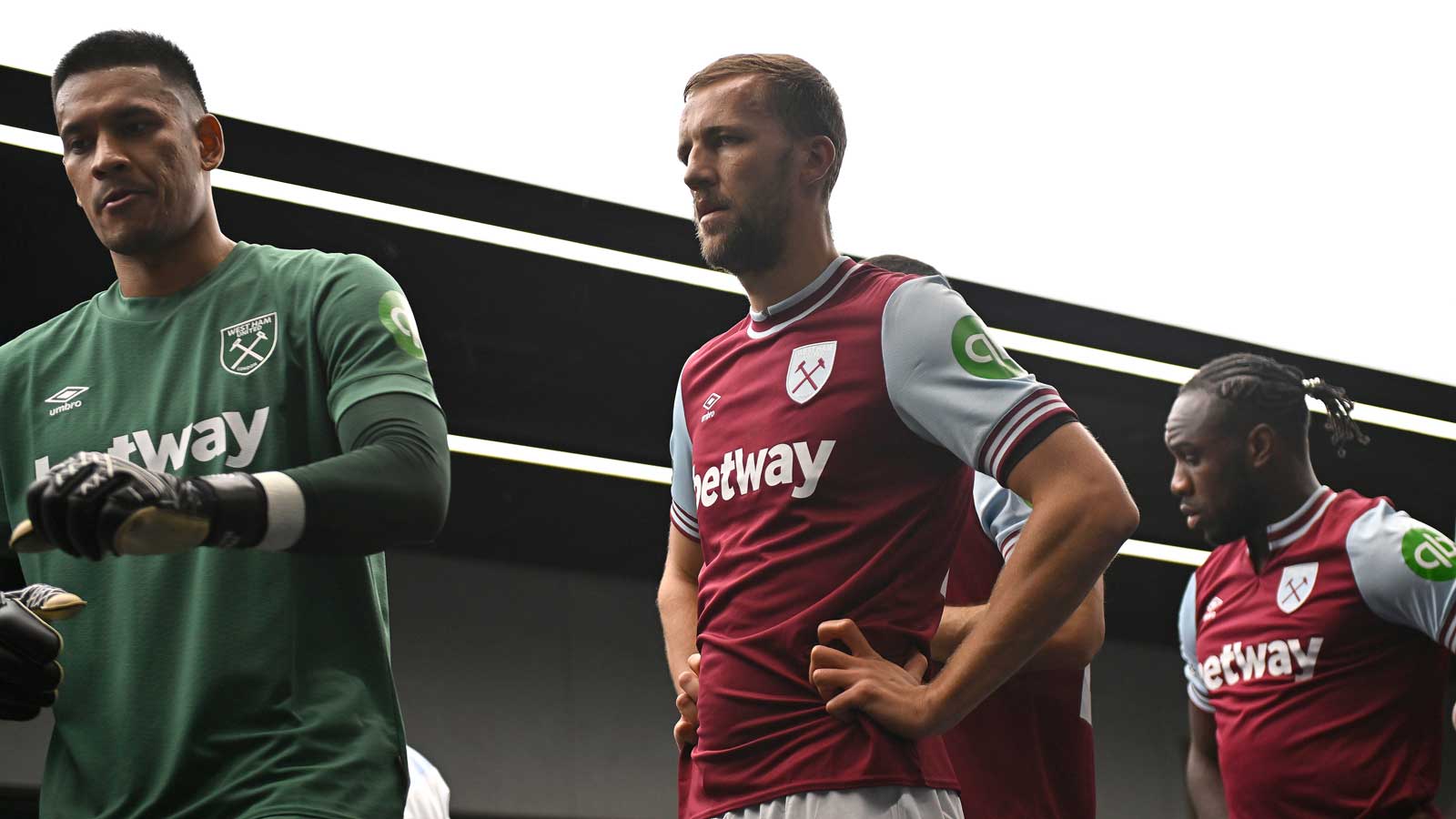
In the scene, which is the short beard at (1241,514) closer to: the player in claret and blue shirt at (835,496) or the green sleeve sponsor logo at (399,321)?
the player in claret and blue shirt at (835,496)

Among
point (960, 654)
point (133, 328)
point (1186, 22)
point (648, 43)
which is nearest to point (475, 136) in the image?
point (648, 43)

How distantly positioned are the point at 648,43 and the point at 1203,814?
9.01 feet

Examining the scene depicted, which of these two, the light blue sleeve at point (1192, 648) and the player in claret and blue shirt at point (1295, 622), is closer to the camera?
the player in claret and blue shirt at point (1295, 622)

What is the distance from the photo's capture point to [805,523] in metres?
1.96

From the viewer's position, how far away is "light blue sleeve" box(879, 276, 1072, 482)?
1878 mm

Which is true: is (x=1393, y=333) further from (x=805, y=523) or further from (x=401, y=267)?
(x=805, y=523)

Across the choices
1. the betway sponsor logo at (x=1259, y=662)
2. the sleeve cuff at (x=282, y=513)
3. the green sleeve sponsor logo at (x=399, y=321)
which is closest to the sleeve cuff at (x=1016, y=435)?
the green sleeve sponsor logo at (x=399, y=321)

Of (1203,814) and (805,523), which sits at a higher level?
(805,523)

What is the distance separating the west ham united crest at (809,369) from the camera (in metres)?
2.03

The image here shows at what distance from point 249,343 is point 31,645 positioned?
1.37ft

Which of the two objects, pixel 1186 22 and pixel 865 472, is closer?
pixel 865 472

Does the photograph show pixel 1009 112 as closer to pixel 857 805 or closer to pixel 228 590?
pixel 857 805

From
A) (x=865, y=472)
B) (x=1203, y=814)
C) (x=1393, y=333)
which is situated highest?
(x=865, y=472)

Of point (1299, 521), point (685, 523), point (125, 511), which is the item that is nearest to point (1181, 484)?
point (1299, 521)
